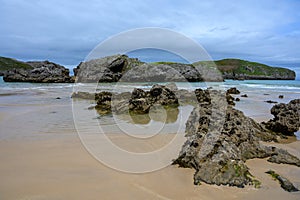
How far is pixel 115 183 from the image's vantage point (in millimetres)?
4234

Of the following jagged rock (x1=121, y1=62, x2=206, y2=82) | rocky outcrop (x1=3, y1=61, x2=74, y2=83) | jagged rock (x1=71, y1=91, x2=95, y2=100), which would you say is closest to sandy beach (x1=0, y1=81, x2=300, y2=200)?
jagged rock (x1=71, y1=91, x2=95, y2=100)

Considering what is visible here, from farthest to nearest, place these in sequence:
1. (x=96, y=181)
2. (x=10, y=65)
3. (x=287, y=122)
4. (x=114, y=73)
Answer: (x=10, y=65)
(x=114, y=73)
(x=287, y=122)
(x=96, y=181)

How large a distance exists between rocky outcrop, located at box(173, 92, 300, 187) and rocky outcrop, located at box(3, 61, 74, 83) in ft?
169

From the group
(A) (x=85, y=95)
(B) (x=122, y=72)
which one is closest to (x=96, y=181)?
(A) (x=85, y=95)

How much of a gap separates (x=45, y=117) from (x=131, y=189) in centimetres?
769

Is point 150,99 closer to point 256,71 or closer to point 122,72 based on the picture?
point 122,72

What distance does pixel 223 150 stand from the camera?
4609mm

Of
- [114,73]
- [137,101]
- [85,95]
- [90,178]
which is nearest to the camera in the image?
[90,178]

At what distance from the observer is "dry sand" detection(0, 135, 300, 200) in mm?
3799

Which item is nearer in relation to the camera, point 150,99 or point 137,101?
point 137,101

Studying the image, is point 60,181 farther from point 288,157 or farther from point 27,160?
point 288,157

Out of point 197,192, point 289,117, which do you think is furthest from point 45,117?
point 289,117

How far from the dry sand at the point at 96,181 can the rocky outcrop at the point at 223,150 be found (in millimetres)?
180

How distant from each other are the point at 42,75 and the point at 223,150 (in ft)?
201
